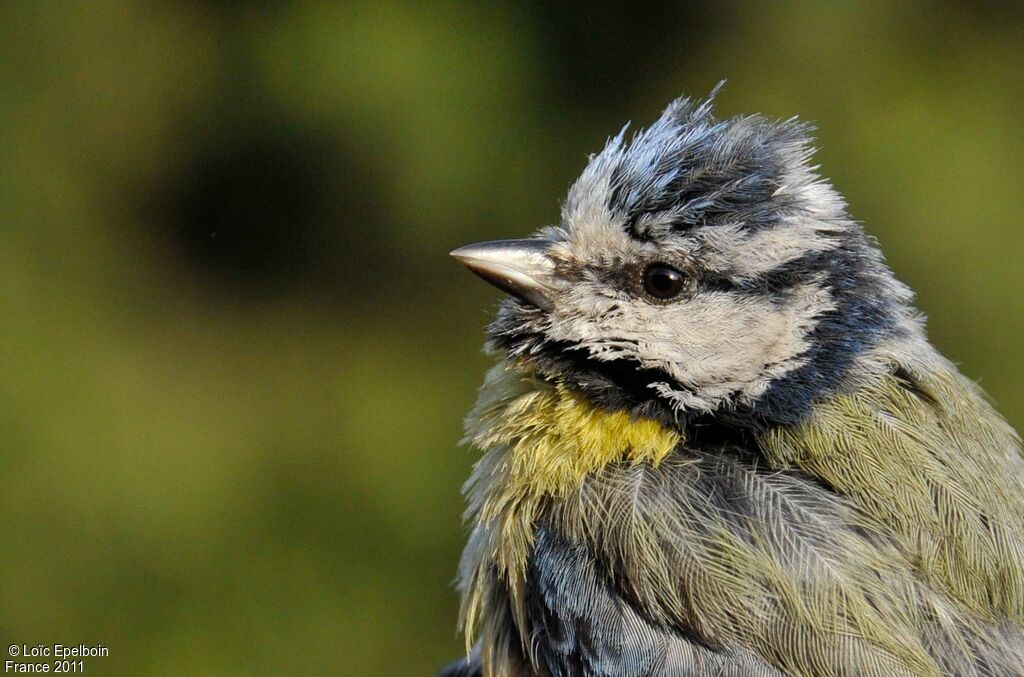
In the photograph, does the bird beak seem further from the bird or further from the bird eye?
the bird eye

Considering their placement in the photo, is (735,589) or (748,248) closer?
(735,589)

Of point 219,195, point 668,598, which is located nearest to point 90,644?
point 219,195

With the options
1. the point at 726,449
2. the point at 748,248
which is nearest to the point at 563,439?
the point at 726,449

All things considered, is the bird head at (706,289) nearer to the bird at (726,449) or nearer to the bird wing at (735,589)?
the bird at (726,449)

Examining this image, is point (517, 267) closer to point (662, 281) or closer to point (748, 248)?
point (662, 281)

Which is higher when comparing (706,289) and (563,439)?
(706,289)

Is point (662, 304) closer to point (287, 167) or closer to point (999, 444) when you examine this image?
point (999, 444)

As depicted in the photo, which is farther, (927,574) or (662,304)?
(662,304)
